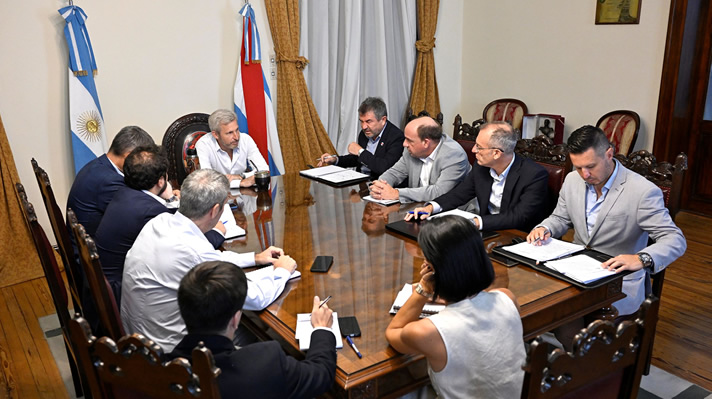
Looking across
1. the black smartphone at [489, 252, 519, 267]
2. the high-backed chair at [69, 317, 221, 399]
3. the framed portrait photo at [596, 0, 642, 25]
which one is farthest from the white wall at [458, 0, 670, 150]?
the high-backed chair at [69, 317, 221, 399]

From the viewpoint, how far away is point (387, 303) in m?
1.77

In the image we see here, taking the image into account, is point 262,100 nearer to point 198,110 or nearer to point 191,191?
point 198,110

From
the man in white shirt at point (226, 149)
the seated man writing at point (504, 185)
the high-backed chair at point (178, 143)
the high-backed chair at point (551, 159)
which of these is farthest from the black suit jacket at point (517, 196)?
the high-backed chair at point (178, 143)

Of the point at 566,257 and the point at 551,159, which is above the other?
the point at 551,159

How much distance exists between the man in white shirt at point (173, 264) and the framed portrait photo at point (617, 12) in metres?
3.81

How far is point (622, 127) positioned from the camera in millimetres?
4414

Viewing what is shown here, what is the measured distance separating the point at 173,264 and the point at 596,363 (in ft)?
4.09

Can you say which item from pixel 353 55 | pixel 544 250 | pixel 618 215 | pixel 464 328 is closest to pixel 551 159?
pixel 618 215

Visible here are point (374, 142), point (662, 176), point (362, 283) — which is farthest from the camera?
point (374, 142)

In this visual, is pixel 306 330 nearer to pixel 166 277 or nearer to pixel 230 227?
pixel 166 277

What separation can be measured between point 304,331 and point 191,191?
0.61 meters

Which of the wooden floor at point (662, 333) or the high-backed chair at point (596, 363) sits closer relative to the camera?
the high-backed chair at point (596, 363)

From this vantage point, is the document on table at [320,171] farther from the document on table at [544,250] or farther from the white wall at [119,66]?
the document on table at [544,250]

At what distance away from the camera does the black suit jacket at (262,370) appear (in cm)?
124
